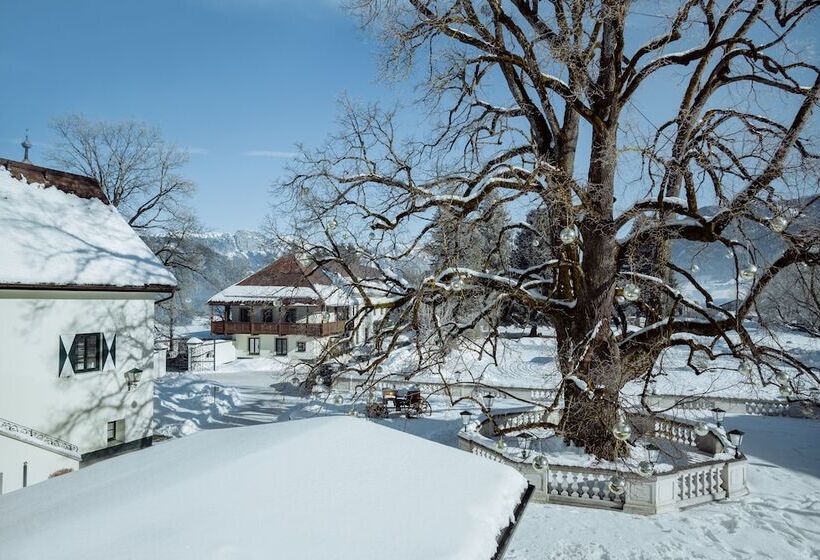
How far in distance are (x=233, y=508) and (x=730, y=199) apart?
27.7 ft

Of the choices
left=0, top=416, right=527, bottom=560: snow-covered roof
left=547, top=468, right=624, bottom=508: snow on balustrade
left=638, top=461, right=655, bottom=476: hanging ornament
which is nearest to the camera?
left=0, top=416, right=527, bottom=560: snow-covered roof

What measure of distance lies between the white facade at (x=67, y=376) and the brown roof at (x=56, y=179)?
456cm

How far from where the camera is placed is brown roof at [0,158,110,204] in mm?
15586

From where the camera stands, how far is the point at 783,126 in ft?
29.2

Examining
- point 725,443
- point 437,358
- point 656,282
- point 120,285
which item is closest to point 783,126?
point 656,282

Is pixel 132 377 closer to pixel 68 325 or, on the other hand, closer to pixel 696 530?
pixel 68 325

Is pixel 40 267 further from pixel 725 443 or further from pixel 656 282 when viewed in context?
pixel 725 443

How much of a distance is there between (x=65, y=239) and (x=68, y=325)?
9.00 ft

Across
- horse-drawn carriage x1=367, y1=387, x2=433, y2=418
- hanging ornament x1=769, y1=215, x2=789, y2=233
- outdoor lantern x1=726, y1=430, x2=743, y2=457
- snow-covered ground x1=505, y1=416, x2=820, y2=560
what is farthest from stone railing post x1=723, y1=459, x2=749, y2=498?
horse-drawn carriage x1=367, y1=387, x2=433, y2=418

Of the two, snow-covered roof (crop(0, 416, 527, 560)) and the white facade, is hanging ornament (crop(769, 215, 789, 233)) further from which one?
the white facade

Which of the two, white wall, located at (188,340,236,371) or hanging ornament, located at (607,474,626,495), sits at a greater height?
white wall, located at (188,340,236,371)

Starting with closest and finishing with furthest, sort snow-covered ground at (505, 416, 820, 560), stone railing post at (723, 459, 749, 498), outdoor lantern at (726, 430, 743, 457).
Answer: snow-covered ground at (505, 416, 820, 560), stone railing post at (723, 459, 749, 498), outdoor lantern at (726, 430, 743, 457)

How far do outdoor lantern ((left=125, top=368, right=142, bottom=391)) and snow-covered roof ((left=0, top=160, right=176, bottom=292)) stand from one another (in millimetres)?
2704

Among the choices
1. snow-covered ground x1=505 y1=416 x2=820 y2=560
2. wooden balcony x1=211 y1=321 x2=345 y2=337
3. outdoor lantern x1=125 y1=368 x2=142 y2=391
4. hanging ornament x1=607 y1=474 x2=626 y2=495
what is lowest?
snow-covered ground x1=505 y1=416 x2=820 y2=560
